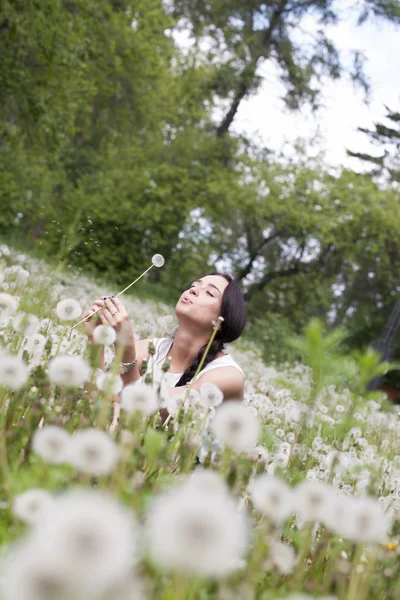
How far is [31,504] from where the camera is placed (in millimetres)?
1354

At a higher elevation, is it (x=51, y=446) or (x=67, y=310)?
(x=67, y=310)

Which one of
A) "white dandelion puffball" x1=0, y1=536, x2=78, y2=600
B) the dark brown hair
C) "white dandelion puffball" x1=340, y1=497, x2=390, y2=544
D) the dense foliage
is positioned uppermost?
the dense foliage

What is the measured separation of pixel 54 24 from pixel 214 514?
11660 millimetres

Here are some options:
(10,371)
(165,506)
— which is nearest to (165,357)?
(10,371)

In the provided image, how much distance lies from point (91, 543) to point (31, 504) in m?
0.52

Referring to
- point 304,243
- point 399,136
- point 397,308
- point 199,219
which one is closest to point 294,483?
point 397,308

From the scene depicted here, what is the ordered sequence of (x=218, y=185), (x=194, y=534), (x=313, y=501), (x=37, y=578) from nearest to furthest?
(x=37, y=578)
(x=194, y=534)
(x=313, y=501)
(x=218, y=185)

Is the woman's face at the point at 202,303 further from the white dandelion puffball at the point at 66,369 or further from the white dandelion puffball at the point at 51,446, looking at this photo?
the white dandelion puffball at the point at 51,446

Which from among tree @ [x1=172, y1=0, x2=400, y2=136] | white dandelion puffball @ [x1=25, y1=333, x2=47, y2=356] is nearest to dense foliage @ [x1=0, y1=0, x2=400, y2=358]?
tree @ [x1=172, y1=0, x2=400, y2=136]

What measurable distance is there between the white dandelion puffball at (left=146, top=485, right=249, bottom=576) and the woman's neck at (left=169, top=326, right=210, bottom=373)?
136 inches

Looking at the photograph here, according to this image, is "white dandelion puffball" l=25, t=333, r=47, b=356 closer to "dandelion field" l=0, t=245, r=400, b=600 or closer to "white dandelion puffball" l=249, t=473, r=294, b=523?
"dandelion field" l=0, t=245, r=400, b=600

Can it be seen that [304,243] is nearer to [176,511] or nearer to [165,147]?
[165,147]

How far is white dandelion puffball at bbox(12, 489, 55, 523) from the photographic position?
1305mm

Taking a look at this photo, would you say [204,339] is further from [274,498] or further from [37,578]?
[37,578]
